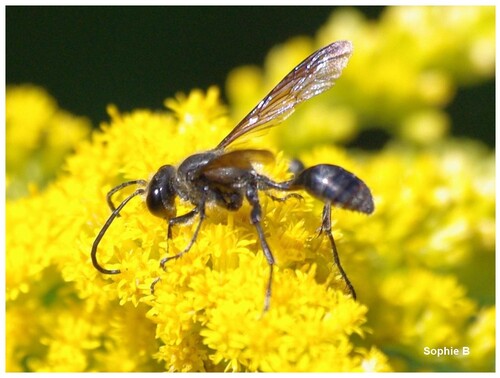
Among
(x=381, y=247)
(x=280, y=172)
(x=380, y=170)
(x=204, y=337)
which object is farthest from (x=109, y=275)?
(x=380, y=170)

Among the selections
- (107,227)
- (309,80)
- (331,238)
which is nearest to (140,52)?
(309,80)

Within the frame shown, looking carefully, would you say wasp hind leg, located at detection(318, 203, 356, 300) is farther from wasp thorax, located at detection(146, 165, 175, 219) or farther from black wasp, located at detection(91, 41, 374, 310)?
wasp thorax, located at detection(146, 165, 175, 219)

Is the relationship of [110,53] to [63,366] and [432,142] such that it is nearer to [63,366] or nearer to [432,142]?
[432,142]

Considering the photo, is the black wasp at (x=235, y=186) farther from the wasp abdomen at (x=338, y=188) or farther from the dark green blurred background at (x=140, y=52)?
the dark green blurred background at (x=140, y=52)

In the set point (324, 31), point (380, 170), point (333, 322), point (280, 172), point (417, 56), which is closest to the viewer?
point (333, 322)

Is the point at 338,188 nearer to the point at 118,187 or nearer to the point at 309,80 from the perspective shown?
the point at 309,80

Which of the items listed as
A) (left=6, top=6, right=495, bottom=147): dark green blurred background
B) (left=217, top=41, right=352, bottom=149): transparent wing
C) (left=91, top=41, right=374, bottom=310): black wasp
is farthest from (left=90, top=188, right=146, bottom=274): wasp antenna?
(left=6, top=6, right=495, bottom=147): dark green blurred background
